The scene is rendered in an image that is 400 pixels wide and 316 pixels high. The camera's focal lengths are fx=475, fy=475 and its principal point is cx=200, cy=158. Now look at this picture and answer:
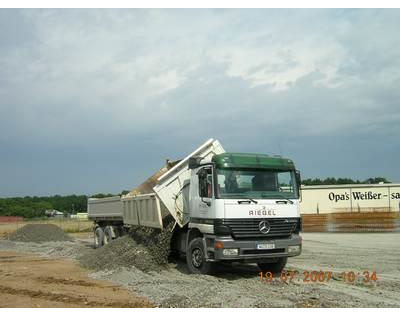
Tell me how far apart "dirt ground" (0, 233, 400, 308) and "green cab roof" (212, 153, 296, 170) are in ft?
8.34

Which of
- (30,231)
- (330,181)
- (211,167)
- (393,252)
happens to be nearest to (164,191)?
(211,167)

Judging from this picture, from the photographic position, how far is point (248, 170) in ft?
35.6

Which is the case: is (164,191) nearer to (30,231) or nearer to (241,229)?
(241,229)

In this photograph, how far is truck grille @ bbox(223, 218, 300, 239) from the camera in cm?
1037

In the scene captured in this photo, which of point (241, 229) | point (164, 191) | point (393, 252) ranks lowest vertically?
point (393, 252)

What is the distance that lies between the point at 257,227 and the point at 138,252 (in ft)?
13.6

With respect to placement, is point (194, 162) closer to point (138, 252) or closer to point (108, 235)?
point (138, 252)

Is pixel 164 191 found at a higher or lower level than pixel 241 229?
higher

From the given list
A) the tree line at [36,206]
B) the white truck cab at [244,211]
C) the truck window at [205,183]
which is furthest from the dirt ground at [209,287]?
the tree line at [36,206]

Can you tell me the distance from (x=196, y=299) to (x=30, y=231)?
2416 cm

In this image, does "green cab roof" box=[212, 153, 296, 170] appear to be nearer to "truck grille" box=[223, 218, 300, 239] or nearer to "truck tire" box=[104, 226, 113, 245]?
"truck grille" box=[223, 218, 300, 239]

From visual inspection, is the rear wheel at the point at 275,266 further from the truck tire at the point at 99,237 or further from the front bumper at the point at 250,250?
the truck tire at the point at 99,237

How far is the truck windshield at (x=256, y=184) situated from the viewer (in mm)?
10547

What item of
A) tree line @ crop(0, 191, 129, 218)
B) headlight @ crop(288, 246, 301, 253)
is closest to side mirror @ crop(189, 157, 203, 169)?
headlight @ crop(288, 246, 301, 253)
